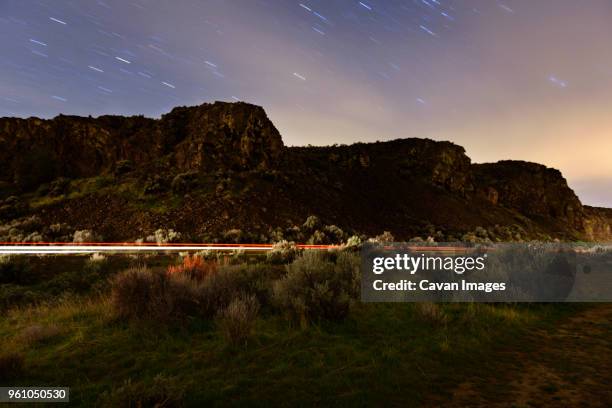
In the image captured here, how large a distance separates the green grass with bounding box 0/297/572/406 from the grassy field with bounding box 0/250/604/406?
0.06ft

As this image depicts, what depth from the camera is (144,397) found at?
4418 mm

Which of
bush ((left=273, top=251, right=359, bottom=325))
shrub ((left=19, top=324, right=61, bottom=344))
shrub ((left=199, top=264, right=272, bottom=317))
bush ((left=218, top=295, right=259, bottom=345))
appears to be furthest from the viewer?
shrub ((left=199, top=264, right=272, bottom=317))

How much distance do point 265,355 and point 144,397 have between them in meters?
2.32

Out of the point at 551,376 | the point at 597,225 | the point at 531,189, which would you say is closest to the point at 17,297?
the point at 551,376

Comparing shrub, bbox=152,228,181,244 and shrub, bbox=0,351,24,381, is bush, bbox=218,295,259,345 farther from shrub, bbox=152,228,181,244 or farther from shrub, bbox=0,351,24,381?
shrub, bbox=152,228,181,244

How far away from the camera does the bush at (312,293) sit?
834 cm

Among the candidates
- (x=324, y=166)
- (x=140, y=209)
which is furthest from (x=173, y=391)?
(x=324, y=166)

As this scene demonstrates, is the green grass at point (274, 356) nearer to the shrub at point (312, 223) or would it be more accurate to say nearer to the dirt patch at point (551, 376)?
the dirt patch at point (551, 376)

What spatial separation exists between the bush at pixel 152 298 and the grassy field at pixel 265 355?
187 mm

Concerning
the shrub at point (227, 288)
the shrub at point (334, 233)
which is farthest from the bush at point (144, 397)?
the shrub at point (334, 233)

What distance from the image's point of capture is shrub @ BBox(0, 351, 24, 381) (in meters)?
5.60

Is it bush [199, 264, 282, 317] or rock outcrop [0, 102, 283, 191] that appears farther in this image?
rock outcrop [0, 102, 283, 191]

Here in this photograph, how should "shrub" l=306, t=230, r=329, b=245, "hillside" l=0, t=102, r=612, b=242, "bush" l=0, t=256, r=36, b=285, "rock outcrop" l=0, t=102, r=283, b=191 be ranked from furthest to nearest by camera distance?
"rock outcrop" l=0, t=102, r=283, b=191 < "hillside" l=0, t=102, r=612, b=242 < "shrub" l=306, t=230, r=329, b=245 < "bush" l=0, t=256, r=36, b=285

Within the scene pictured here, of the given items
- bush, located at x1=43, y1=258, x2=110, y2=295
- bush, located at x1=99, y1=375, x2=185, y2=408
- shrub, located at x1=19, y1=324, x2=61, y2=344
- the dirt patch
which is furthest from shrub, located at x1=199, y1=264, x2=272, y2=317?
the dirt patch
